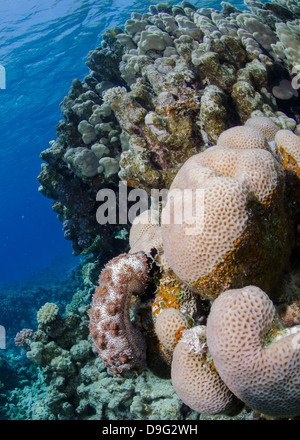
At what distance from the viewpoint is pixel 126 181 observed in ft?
15.8

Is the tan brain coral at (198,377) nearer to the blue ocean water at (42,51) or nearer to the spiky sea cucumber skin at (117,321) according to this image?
the spiky sea cucumber skin at (117,321)

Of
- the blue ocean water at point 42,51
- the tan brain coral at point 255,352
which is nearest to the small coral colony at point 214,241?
the tan brain coral at point 255,352

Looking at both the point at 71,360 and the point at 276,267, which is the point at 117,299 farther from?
the point at 71,360

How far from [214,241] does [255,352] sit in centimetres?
70

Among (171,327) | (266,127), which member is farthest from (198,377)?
(266,127)

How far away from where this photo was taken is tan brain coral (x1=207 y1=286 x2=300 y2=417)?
1.56m

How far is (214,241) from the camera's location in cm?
182

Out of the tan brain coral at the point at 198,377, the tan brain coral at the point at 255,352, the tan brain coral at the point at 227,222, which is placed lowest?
the tan brain coral at the point at 198,377

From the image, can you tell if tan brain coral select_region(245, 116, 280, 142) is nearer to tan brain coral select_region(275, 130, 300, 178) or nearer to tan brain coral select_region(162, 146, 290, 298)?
tan brain coral select_region(275, 130, 300, 178)

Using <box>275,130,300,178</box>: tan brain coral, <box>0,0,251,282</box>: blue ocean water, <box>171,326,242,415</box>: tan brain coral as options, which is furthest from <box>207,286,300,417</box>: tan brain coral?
<box>0,0,251,282</box>: blue ocean water

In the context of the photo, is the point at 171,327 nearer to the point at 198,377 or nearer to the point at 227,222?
the point at 198,377

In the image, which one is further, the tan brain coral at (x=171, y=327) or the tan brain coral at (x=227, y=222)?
the tan brain coral at (x=171, y=327)

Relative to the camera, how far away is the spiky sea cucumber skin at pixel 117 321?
2.29m
